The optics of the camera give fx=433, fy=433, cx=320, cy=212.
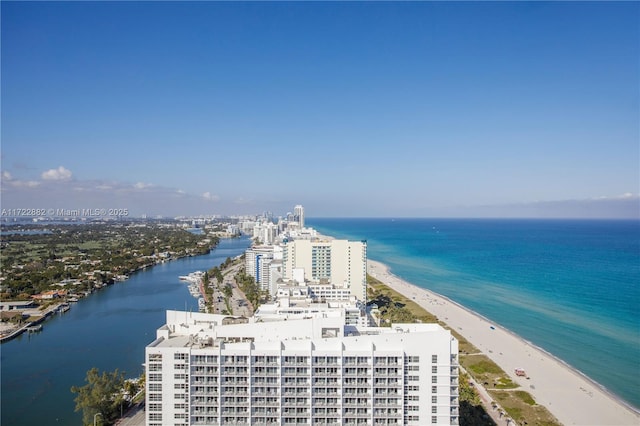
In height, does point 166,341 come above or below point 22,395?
above

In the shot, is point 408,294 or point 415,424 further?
point 408,294

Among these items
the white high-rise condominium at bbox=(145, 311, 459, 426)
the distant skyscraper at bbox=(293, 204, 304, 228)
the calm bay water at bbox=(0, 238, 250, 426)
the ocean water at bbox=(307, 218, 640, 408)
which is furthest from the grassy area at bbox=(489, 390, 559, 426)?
the distant skyscraper at bbox=(293, 204, 304, 228)

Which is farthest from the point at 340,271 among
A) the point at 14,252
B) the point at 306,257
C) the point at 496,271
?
the point at 14,252

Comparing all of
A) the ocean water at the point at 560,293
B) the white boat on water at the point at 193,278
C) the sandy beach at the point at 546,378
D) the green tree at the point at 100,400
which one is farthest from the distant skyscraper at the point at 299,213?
the green tree at the point at 100,400

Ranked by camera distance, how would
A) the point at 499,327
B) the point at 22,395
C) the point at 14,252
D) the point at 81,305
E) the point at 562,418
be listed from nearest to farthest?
the point at 562,418 → the point at 22,395 → the point at 499,327 → the point at 81,305 → the point at 14,252

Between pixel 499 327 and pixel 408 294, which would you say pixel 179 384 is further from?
pixel 408 294

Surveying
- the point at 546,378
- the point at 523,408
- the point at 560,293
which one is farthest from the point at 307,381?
the point at 560,293

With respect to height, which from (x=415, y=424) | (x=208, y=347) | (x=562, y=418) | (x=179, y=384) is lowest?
(x=562, y=418)

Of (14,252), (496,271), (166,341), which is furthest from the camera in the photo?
(14,252)
